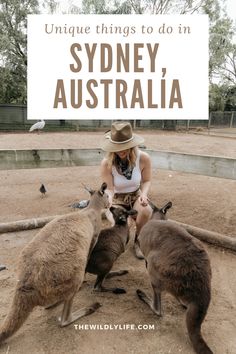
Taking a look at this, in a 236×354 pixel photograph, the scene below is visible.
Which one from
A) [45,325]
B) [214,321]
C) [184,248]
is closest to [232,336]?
[214,321]

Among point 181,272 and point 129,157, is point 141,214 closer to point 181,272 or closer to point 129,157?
point 129,157

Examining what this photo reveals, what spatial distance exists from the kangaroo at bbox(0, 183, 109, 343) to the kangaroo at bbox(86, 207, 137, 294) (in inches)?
9.4

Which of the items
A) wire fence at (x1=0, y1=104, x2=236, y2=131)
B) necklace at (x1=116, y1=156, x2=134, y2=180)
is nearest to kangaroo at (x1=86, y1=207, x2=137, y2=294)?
necklace at (x1=116, y1=156, x2=134, y2=180)

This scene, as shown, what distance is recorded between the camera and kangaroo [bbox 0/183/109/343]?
5.78 feet

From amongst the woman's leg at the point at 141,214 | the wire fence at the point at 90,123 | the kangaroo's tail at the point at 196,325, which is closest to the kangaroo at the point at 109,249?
the woman's leg at the point at 141,214

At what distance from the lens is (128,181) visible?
3.08 metres

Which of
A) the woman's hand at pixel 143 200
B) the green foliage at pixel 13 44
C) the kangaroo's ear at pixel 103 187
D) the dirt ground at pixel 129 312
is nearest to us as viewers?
the dirt ground at pixel 129 312

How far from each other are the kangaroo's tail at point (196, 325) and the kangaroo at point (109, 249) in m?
0.71

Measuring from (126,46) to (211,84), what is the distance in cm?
1861

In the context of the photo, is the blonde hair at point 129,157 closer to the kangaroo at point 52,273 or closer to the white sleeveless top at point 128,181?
the white sleeveless top at point 128,181

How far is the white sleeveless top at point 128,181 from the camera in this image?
308 cm

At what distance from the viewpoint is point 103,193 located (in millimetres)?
2895

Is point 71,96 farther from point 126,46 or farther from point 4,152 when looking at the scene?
point 4,152

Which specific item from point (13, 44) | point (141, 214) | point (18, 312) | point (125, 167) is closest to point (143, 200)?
point (141, 214)
